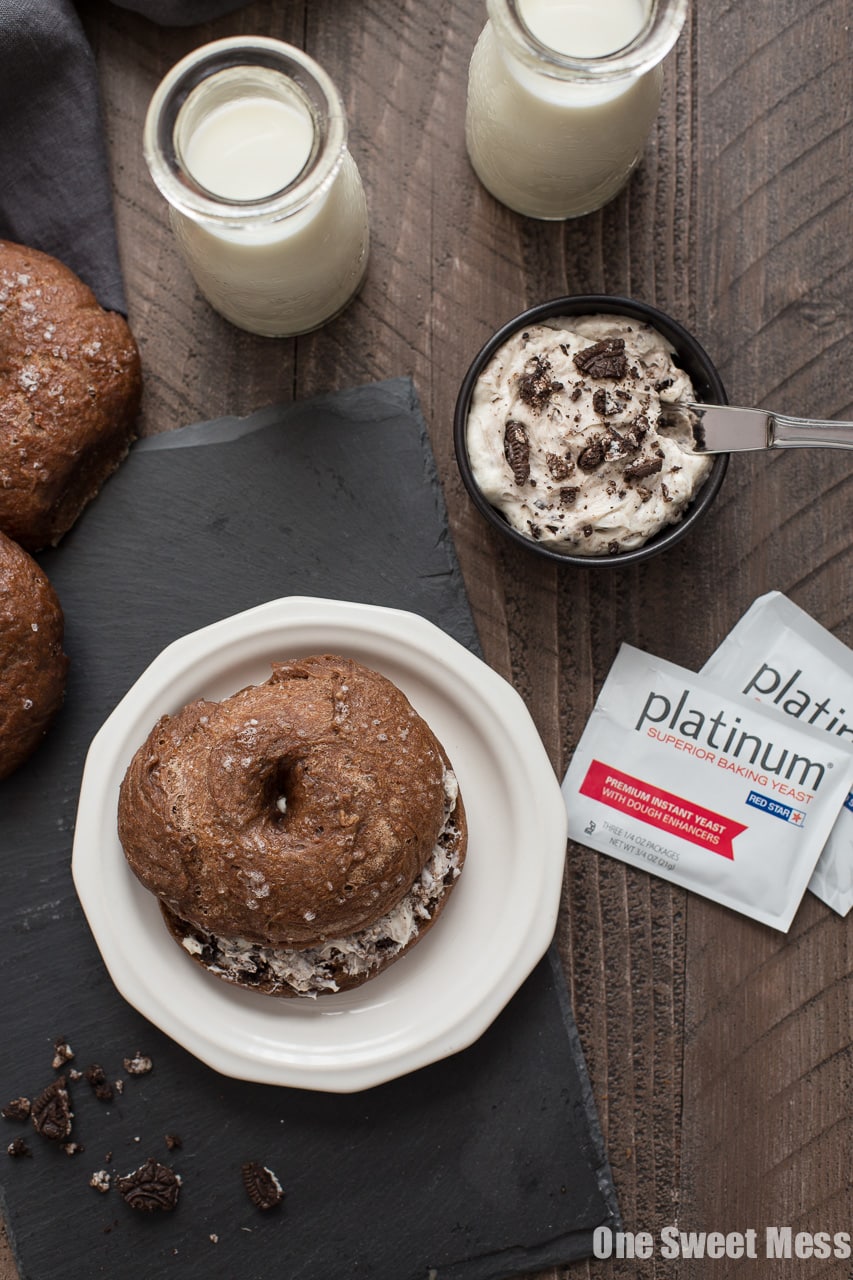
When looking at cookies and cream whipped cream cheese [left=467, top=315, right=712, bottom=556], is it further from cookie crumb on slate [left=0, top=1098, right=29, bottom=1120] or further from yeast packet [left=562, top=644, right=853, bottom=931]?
cookie crumb on slate [left=0, top=1098, right=29, bottom=1120]

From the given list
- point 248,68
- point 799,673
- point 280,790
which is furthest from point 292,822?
point 248,68

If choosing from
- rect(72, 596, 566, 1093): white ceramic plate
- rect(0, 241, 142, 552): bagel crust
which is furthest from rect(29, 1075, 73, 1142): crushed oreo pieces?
rect(0, 241, 142, 552): bagel crust

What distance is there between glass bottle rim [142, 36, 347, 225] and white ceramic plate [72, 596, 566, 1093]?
0.64 metres

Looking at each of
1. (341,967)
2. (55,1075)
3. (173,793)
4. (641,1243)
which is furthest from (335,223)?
(641,1243)

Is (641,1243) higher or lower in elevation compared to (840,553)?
lower

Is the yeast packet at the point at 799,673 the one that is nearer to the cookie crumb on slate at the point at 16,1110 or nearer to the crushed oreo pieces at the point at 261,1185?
the crushed oreo pieces at the point at 261,1185

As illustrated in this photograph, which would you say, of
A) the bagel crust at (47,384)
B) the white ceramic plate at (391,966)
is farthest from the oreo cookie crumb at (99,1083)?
the bagel crust at (47,384)

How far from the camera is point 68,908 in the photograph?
1794 mm

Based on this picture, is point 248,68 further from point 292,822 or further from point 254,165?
point 292,822

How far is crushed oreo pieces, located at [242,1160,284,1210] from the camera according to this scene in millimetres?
1747

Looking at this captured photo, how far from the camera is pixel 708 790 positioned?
5.91 ft

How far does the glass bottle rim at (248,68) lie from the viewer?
1385 mm

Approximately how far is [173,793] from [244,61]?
112cm

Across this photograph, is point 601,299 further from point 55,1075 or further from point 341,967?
point 55,1075
